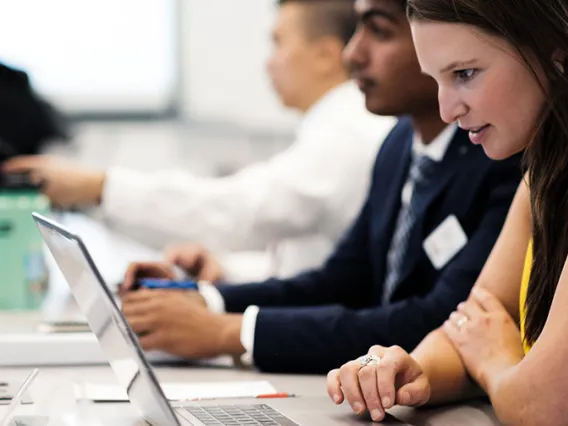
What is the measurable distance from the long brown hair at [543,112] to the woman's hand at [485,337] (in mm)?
38

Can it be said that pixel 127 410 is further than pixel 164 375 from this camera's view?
No

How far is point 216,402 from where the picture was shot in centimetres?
145

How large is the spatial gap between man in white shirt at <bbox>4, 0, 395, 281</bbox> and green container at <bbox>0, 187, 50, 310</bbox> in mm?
262

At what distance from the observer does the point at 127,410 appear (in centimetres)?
138

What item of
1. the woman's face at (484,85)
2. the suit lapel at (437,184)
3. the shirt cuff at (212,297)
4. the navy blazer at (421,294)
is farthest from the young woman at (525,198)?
the shirt cuff at (212,297)

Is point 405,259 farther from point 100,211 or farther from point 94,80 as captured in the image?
point 94,80

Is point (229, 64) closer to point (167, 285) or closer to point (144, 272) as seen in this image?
point (144, 272)

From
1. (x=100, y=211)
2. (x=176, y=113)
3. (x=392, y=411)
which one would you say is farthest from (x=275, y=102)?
(x=392, y=411)

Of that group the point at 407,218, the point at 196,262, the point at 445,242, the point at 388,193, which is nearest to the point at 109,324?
the point at 445,242

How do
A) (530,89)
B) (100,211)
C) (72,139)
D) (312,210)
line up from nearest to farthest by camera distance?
(530,89), (312,210), (100,211), (72,139)

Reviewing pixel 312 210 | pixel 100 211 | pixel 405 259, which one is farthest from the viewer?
pixel 100 211

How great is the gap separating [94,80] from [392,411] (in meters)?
3.72

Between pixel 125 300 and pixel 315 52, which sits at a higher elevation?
pixel 315 52

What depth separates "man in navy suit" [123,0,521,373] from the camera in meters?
1.77
